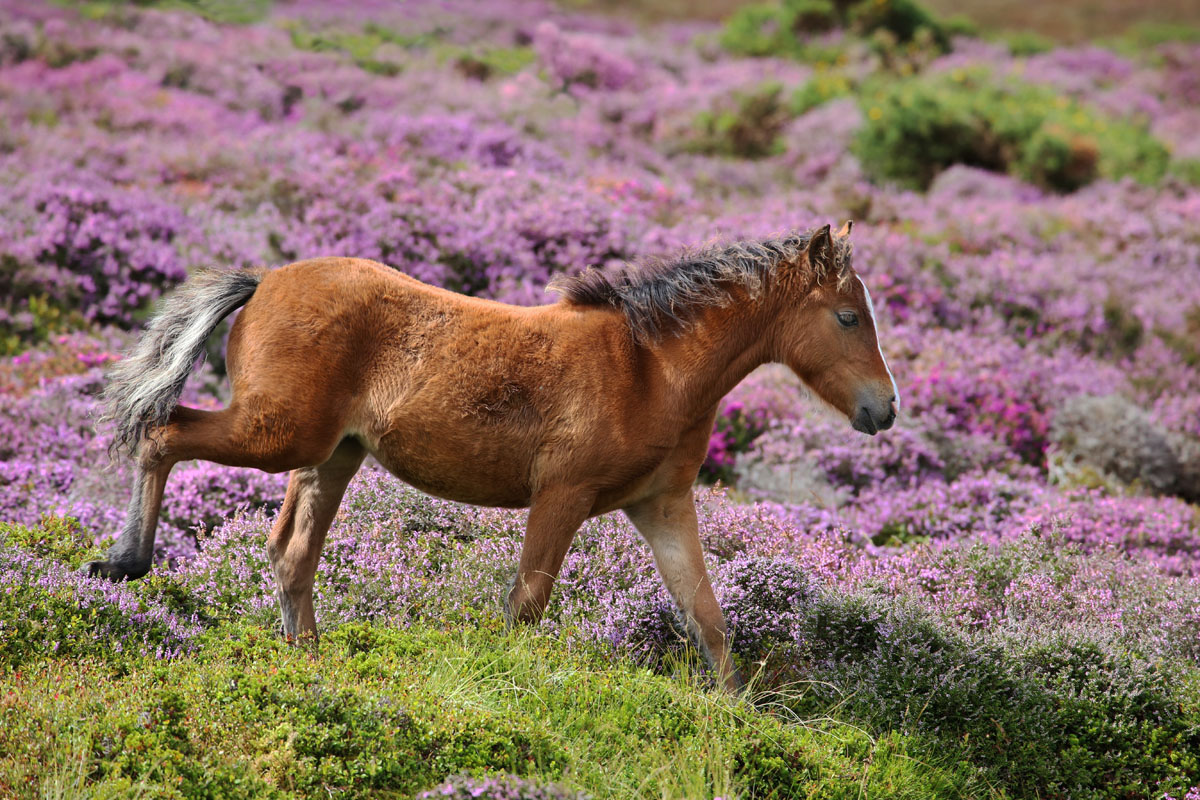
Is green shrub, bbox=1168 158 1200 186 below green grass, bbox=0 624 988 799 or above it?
above

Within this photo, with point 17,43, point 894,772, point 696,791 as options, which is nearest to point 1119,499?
point 894,772

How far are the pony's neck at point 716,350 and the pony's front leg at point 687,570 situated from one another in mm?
471

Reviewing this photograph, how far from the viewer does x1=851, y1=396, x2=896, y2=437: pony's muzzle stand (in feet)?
15.0

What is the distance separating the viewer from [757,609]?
5355mm

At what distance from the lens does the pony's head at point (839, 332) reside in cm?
458

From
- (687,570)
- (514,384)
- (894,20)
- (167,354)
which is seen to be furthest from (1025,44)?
(167,354)

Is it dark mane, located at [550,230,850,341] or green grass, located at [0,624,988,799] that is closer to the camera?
green grass, located at [0,624,988,799]

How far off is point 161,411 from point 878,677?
3.37 meters

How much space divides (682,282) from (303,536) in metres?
2.07

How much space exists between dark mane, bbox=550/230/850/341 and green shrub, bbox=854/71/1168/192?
11811mm

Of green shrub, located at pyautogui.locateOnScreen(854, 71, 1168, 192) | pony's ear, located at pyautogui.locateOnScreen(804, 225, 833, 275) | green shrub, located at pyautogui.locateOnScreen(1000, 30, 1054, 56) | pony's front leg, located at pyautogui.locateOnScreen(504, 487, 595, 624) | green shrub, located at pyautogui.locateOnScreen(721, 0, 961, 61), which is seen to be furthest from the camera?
green shrub, located at pyautogui.locateOnScreen(1000, 30, 1054, 56)

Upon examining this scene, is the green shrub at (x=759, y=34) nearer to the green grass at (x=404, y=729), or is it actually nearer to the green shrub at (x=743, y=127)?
the green shrub at (x=743, y=127)

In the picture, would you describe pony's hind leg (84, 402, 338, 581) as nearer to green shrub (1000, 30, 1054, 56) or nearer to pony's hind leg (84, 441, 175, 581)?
pony's hind leg (84, 441, 175, 581)

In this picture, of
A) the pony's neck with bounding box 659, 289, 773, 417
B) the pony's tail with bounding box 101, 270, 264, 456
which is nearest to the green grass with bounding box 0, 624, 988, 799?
the pony's tail with bounding box 101, 270, 264, 456
